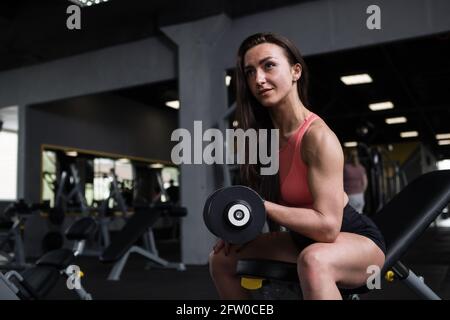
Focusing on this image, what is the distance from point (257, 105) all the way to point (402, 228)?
0.49m

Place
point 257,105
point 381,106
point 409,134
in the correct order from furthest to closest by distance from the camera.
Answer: point 409,134 → point 381,106 → point 257,105

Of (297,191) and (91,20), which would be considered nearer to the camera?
(297,191)

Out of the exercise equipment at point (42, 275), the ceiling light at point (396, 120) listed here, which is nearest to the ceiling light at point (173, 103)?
the ceiling light at point (396, 120)

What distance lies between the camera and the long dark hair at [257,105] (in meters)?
0.94

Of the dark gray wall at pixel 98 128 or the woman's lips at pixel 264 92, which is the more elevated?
the dark gray wall at pixel 98 128

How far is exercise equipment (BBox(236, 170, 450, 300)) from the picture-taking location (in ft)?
3.10

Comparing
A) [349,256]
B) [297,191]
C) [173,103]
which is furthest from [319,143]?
[173,103]

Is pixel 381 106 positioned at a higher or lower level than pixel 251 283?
higher

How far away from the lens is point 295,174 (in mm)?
904

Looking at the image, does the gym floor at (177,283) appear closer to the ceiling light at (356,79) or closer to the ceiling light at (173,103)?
the ceiling light at (356,79)

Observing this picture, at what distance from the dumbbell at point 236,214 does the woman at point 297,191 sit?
0.05 meters

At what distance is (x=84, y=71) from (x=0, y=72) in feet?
5.21

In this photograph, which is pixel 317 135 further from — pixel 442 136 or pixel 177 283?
pixel 442 136

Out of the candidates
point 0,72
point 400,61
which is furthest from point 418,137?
point 0,72
